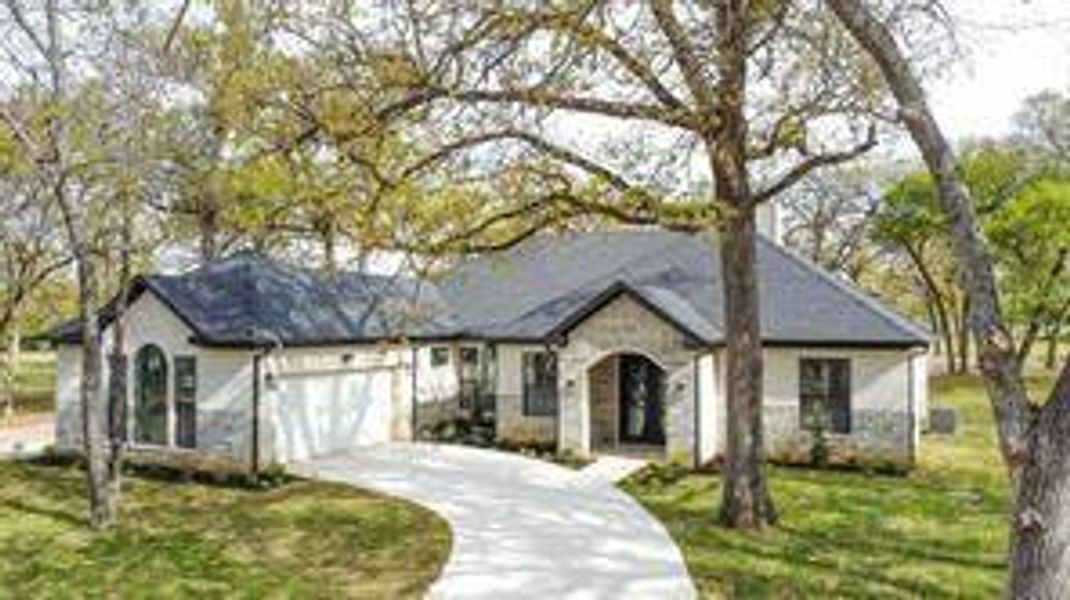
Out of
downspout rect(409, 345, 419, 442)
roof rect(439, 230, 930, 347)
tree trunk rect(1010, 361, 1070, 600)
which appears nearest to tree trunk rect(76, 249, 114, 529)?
roof rect(439, 230, 930, 347)

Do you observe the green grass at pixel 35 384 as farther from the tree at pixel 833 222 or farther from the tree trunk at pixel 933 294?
the tree trunk at pixel 933 294

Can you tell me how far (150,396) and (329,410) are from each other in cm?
407

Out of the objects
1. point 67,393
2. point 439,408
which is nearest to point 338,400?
point 439,408

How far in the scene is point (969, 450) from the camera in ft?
89.5

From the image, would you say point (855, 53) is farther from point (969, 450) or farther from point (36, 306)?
point (36, 306)

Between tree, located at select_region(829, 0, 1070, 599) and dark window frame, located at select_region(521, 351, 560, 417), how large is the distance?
1870 cm

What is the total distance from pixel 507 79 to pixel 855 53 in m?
4.78

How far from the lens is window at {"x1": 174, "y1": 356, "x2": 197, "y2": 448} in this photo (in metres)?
24.6

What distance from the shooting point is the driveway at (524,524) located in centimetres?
1427

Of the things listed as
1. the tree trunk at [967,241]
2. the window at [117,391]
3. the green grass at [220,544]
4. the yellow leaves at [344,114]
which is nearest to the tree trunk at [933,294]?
the window at [117,391]

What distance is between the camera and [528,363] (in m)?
27.7

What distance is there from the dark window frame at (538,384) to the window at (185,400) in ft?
25.9

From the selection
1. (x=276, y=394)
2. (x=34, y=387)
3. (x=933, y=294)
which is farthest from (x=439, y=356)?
(x=34, y=387)

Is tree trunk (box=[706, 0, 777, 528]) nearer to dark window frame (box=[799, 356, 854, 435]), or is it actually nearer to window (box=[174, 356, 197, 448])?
dark window frame (box=[799, 356, 854, 435])
